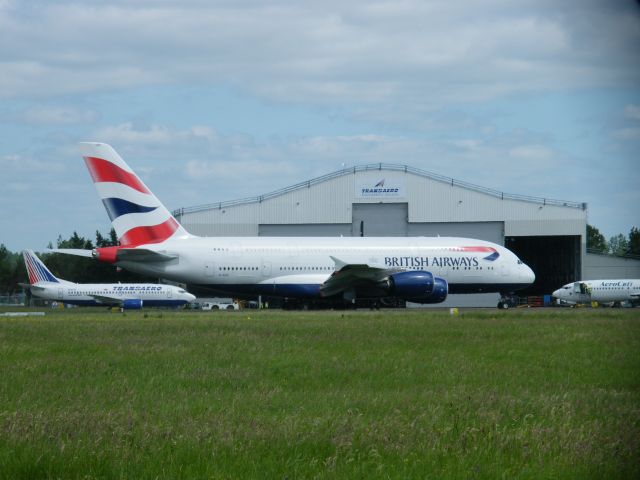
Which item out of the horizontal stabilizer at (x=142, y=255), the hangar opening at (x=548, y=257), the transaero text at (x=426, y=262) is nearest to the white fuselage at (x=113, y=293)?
the hangar opening at (x=548, y=257)

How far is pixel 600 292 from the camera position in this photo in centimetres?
7931

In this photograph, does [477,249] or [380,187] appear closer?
[477,249]

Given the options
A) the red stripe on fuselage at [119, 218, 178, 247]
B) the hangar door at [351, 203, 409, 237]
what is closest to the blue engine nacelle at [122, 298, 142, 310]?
the hangar door at [351, 203, 409, 237]

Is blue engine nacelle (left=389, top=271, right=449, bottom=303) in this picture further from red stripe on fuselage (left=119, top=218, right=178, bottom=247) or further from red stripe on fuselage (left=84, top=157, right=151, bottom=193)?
red stripe on fuselage (left=84, top=157, right=151, bottom=193)

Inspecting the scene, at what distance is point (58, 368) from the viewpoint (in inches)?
627

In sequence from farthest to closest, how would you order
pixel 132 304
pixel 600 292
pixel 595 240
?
pixel 595 240
pixel 600 292
pixel 132 304

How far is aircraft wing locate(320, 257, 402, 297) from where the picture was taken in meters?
47.2

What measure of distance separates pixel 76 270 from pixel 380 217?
6789 cm

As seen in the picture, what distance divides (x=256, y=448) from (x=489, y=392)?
4.94 metres

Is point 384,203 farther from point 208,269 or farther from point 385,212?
point 208,269

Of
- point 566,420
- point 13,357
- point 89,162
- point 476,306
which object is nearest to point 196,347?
point 13,357

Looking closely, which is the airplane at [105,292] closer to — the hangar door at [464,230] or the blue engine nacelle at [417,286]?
the hangar door at [464,230]

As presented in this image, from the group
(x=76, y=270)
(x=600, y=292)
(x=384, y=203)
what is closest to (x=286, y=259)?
(x=384, y=203)

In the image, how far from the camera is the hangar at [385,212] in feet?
238
